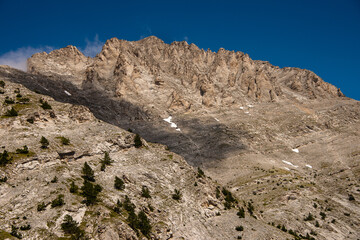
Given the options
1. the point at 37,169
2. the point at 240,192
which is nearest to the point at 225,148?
the point at 240,192

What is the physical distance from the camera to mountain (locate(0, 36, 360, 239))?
63.7 metres

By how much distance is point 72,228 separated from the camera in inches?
1330

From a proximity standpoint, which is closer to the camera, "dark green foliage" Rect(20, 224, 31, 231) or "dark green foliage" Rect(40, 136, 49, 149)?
"dark green foliage" Rect(20, 224, 31, 231)

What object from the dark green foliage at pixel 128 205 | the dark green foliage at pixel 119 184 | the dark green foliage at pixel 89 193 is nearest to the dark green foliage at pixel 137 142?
the dark green foliage at pixel 119 184

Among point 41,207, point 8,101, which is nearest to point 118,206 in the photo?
point 41,207

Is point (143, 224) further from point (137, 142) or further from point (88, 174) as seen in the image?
point (137, 142)

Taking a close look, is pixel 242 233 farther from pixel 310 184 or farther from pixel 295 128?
pixel 295 128

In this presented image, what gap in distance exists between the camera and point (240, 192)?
80812 millimetres

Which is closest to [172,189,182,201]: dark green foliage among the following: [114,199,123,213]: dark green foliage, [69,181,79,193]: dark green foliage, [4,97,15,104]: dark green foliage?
[114,199,123,213]: dark green foliage

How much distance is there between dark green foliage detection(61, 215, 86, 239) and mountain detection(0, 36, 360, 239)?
1.70m

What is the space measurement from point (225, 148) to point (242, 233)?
62.5m

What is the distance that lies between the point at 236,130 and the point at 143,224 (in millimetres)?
96965

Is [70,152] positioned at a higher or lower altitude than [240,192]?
lower

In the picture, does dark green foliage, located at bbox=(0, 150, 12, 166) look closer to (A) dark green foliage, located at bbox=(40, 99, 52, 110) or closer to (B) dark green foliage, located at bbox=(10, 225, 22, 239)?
(B) dark green foliage, located at bbox=(10, 225, 22, 239)
